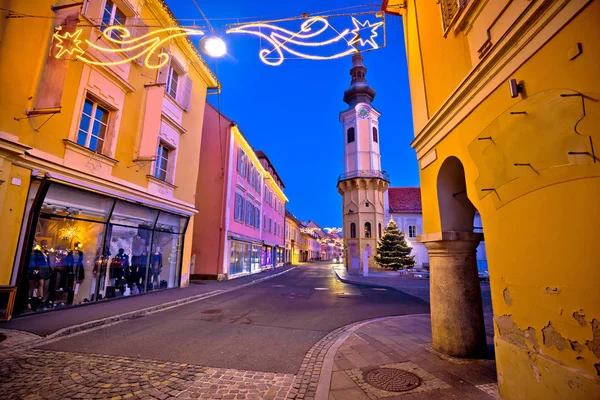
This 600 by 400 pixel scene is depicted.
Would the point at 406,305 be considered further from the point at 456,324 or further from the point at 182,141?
the point at 182,141

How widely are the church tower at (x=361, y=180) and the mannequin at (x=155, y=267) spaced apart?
867 inches

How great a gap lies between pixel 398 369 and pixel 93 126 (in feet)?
35.2

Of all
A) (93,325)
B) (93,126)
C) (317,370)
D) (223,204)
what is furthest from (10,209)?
(223,204)

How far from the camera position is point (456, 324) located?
14.7 feet

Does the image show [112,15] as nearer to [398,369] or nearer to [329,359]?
[329,359]

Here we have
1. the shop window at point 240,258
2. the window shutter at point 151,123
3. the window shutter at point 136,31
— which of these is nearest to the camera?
the window shutter at point 136,31

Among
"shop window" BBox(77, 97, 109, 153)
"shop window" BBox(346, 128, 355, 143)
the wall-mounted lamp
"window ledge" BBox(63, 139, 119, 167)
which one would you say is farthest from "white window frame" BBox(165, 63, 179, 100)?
"shop window" BBox(346, 128, 355, 143)

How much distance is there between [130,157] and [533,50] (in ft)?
37.4

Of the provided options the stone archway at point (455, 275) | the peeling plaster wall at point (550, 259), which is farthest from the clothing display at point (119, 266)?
the peeling plaster wall at point (550, 259)

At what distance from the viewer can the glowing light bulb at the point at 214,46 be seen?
20.4ft

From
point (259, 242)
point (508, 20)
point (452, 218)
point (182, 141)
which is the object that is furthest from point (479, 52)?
point (259, 242)

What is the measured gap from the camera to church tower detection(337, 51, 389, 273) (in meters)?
32.6

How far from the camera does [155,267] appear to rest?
11930 mm

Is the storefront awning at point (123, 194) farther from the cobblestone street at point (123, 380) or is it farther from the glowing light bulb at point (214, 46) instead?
the glowing light bulb at point (214, 46)
